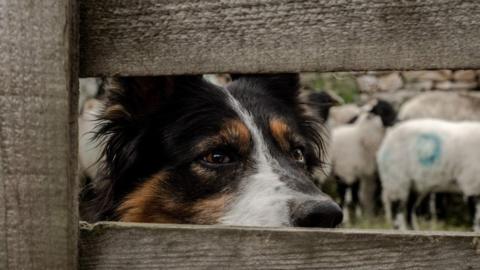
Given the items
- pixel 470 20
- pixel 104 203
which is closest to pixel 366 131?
pixel 104 203

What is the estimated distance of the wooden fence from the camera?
5.83 feet

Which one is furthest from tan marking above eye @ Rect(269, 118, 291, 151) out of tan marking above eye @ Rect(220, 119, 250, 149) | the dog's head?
tan marking above eye @ Rect(220, 119, 250, 149)

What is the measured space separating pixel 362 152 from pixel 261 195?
9984 millimetres

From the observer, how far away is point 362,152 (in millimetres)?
12828

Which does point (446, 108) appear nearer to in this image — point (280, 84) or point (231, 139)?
point (280, 84)

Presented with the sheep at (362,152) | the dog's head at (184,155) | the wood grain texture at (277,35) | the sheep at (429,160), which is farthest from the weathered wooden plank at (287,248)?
the sheep at (362,152)

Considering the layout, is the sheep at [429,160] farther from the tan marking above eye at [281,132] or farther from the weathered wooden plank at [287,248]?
the weathered wooden plank at [287,248]

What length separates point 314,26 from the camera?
1.80 meters

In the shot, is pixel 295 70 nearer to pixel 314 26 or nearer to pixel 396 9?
pixel 314 26

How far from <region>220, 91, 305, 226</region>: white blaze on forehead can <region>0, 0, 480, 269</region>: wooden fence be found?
0.85 m

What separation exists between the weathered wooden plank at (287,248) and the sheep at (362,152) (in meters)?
10.8

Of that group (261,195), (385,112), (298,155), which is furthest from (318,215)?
(385,112)

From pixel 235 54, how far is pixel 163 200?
173 cm

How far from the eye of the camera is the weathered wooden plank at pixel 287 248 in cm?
191
